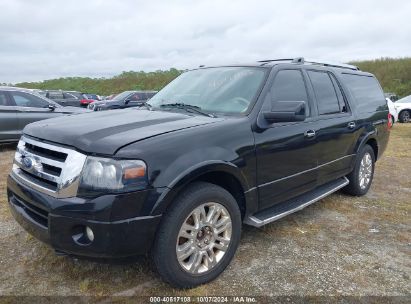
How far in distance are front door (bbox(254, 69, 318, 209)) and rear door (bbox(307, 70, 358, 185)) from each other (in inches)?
7.3

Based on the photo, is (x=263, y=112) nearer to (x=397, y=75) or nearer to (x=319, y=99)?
(x=319, y=99)

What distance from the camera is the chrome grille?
8.39 feet

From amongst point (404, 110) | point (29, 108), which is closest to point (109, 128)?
→ point (29, 108)

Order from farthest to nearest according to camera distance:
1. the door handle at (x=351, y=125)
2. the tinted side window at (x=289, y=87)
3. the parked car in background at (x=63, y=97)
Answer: the parked car in background at (x=63, y=97) → the door handle at (x=351, y=125) → the tinted side window at (x=289, y=87)

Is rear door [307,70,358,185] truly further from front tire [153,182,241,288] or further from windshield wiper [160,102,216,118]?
front tire [153,182,241,288]

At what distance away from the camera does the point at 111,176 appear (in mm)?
2498

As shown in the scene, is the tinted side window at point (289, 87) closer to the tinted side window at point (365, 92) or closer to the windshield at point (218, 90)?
the windshield at point (218, 90)

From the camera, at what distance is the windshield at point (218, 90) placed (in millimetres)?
3580

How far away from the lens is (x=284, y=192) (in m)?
3.72

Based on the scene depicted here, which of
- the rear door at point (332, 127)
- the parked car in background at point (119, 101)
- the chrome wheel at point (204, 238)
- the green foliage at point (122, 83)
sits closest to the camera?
the chrome wheel at point (204, 238)

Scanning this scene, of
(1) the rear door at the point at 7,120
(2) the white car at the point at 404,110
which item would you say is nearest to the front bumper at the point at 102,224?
(1) the rear door at the point at 7,120

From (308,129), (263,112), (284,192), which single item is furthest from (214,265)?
(308,129)

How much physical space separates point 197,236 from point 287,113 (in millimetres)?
1302

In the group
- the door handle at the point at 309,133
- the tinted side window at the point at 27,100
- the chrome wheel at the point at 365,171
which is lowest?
the chrome wheel at the point at 365,171
